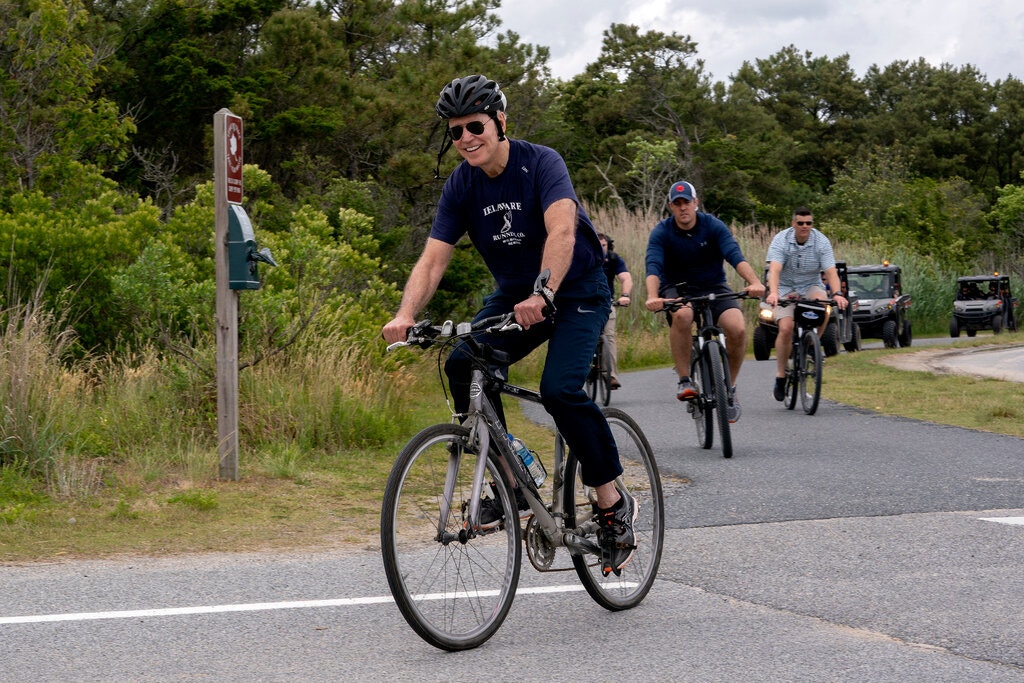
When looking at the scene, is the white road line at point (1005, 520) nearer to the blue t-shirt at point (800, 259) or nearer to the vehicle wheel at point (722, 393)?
the vehicle wheel at point (722, 393)

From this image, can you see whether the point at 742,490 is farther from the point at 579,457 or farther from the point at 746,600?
the point at 579,457

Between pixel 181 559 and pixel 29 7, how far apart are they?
16471mm

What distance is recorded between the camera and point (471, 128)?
503 cm

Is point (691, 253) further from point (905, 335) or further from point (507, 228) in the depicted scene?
point (905, 335)

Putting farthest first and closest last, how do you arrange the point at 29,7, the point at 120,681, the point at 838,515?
the point at 29,7
the point at 838,515
the point at 120,681

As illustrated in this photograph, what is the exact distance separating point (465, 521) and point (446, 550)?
0.12 metres

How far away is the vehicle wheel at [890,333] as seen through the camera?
29.9 m

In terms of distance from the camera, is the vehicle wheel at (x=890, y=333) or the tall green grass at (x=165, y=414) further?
the vehicle wheel at (x=890, y=333)

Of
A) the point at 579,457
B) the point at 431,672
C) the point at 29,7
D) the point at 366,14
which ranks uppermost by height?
the point at 366,14

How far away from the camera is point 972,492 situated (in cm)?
834

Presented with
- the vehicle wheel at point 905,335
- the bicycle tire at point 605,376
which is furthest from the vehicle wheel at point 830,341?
the vehicle wheel at point 905,335

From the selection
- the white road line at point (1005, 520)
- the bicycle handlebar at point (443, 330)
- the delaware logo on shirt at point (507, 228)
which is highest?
the delaware logo on shirt at point (507, 228)

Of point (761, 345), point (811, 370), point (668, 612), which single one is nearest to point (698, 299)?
point (811, 370)

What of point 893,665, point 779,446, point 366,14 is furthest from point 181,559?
point 366,14
